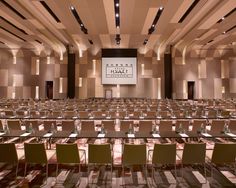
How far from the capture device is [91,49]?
73.3 ft

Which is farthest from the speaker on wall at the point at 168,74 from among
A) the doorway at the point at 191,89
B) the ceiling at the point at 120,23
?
the doorway at the point at 191,89

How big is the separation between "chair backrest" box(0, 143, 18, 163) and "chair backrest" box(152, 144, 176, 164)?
8.40ft

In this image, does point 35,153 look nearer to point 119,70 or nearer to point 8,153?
point 8,153

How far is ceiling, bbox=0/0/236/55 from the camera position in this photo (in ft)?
35.9

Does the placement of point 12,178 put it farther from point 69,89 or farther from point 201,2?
point 69,89

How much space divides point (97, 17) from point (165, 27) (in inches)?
177

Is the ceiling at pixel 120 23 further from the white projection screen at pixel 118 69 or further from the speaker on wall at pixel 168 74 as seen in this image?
the speaker on wall at pixel 168 74

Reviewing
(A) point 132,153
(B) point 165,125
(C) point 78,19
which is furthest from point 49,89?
(A) point 132,153

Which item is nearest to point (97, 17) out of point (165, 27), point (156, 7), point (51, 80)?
point (156, 7)

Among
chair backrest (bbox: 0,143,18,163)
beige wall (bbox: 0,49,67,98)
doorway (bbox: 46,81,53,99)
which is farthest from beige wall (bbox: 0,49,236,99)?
chair backrest (bbox: 0,143,18,163)

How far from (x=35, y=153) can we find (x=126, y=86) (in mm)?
18590

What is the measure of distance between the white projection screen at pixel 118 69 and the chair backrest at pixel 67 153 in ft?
59.0

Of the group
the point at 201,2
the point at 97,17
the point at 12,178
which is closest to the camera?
the point at 12,178

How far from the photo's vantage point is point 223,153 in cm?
445
